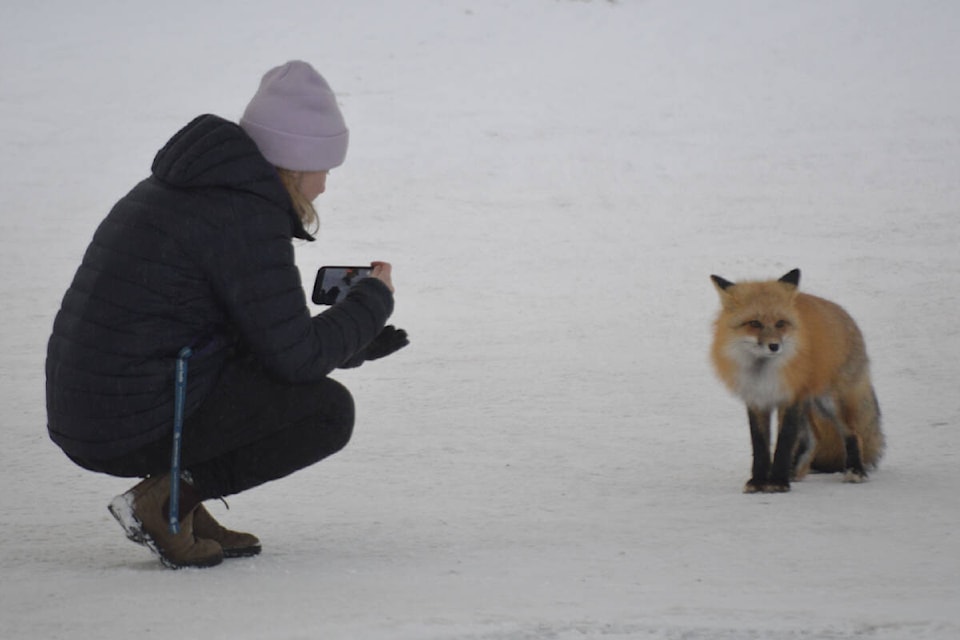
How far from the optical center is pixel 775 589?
319 cm

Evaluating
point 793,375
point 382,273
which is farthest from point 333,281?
point 793,375

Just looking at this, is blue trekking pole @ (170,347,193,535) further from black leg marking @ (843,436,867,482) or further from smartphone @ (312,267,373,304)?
black leg marking @ (843,436,867,482)

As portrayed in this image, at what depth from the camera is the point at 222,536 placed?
→ 11.7 feet

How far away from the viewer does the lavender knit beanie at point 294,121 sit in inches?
131

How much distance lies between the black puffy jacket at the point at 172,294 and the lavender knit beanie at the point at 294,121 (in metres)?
0.09

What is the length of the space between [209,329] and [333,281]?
474mm

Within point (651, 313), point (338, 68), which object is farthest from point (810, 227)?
point (338, 68)

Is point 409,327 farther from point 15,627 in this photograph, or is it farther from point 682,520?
point 15,627

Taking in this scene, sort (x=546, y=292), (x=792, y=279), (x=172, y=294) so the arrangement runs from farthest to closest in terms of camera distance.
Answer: (x=546, y=292)
(x=792, y=279)
(x=172, y=294)

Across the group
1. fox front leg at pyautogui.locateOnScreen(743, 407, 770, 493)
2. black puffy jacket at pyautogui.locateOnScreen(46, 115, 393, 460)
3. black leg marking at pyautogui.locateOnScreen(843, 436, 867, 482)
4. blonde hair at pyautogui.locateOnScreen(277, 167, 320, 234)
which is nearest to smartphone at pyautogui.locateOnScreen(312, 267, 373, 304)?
blonde hair at pyautogui.locateOnScreen(277, 167, 320, 234)

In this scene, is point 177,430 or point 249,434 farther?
point 249,434

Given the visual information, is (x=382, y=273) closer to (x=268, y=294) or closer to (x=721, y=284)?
(x=268, y=294)

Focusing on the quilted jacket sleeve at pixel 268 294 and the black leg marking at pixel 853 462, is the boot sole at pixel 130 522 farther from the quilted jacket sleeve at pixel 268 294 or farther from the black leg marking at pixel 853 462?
the black leg marking at pixel 853 462

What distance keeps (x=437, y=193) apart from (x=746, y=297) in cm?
622
